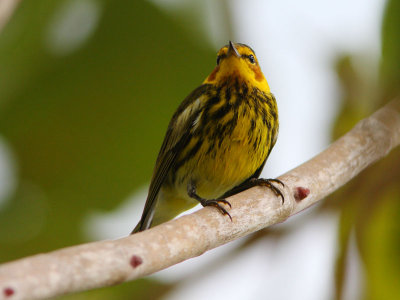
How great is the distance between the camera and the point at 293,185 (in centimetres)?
230

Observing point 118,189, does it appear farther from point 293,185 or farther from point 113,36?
point 293,185

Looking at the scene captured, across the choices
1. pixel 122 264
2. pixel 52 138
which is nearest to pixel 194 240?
pixel 122 264

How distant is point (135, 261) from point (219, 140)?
6.06ft

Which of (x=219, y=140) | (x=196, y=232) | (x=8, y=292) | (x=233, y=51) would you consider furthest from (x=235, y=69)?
(x=8, y=292)

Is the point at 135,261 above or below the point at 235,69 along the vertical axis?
below

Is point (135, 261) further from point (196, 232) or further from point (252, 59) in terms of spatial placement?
point (252, 59)

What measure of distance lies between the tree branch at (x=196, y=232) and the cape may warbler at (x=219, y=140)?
783 millimetres

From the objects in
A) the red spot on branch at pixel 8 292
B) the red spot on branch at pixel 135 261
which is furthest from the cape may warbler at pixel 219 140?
the red spot on branch at pixel 8 292

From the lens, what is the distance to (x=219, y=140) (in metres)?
3.21

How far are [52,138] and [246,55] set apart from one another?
146 cm

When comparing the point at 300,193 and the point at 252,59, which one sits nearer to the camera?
the point at 300,193

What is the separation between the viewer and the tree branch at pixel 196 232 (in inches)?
46.3

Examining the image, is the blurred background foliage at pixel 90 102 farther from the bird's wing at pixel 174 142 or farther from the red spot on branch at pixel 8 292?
the red spot on branch at pixel 8 292

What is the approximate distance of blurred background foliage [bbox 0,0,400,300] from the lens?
2521 mm
